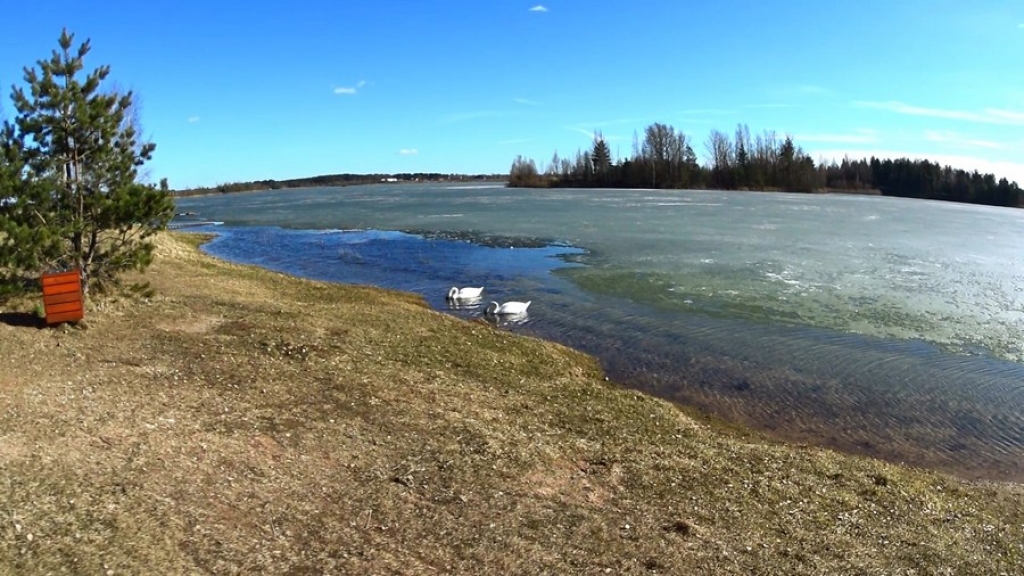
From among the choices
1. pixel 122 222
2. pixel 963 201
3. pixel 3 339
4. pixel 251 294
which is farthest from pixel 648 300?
pixel 963 201

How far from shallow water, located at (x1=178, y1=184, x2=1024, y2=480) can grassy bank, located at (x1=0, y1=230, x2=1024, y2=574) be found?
162cm

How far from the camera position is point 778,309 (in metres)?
15.6

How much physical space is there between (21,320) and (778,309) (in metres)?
14.6

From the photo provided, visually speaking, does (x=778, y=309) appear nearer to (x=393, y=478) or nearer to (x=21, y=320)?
(x=393, y=478)

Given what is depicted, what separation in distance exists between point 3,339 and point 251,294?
599cm

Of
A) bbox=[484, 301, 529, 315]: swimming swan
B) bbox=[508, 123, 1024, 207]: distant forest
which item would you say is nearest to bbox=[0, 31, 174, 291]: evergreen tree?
bbox=[484, 301, 529, 315]: swimming swan

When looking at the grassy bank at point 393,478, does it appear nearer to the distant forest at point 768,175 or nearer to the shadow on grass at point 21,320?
the shadow on grass at point 21,320

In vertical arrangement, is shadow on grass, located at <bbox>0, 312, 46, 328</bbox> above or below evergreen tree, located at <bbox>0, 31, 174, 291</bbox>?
below

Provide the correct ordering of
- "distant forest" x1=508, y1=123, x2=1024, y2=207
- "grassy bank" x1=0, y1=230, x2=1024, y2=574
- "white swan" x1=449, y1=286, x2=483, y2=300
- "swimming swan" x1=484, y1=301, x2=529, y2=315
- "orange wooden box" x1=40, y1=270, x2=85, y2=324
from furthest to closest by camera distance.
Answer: "distant forest" x1=508, y1=123, x2=1024, y2=207 < "white swan" x1=449, y1=286, x2=483, y2=300 < "swimming swan" x1=484, y1=301, x2=529, y2=315 < "orange wooden box" x1=40, y1=270, x2=85, y2=324 < "grassy bank" x1=0, y1=230, x2=1024, y2=574

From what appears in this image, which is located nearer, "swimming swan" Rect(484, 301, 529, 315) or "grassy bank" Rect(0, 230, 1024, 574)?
"grassy bank" Rect(0, 230, 1024, 574)

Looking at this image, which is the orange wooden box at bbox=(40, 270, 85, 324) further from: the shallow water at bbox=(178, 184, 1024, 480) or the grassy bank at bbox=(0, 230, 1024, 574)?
the shallow water at bbox=(178, 184, 1024, 480)

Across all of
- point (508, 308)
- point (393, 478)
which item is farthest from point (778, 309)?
point (393, 478)

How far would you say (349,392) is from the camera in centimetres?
801

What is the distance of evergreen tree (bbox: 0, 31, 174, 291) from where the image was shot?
891 cm
